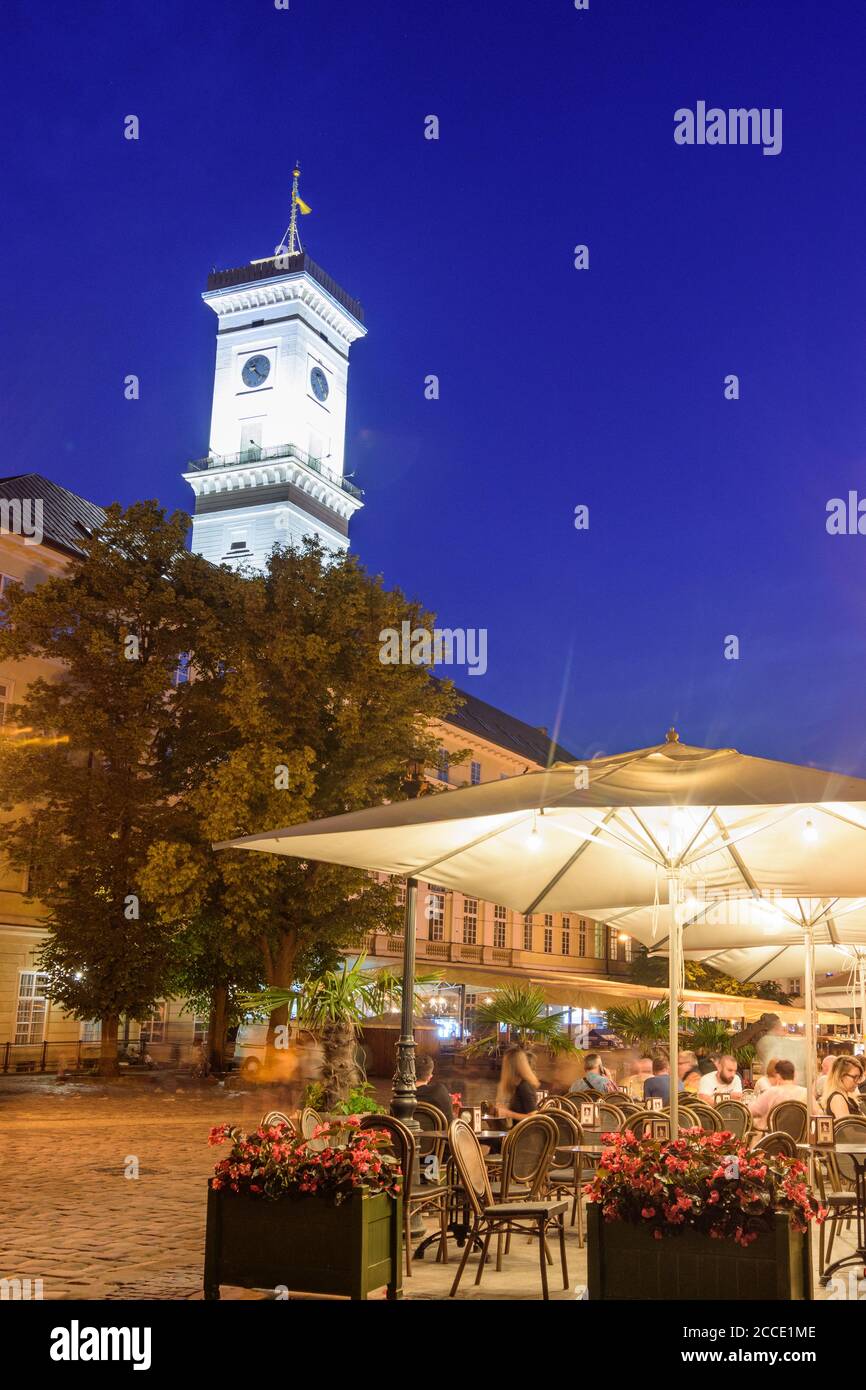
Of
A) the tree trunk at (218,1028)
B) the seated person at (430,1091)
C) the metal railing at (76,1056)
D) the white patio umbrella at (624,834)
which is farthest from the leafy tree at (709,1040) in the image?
the white patio umbrella at (624,834)

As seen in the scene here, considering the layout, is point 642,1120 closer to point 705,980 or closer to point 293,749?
point 293,749

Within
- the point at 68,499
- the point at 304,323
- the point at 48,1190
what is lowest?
the point at 48,1190

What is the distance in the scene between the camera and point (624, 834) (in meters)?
8.37

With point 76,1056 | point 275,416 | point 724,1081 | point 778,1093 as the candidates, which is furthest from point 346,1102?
point 275,416

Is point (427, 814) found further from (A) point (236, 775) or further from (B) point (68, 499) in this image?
(B) point (68, 499)

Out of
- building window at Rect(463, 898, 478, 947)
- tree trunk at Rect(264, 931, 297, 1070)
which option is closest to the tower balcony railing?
building window at Rect(463, 898, 478, 947)

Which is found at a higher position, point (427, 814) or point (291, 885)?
point (291, 885)

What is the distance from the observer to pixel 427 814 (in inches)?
299

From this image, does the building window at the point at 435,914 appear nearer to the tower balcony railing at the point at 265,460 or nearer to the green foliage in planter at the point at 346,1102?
the tower balcony railing at the point at 265,460

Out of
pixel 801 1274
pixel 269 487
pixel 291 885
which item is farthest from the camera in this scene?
pixel 269 487

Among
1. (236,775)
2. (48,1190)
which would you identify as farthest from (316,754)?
(48,1190)

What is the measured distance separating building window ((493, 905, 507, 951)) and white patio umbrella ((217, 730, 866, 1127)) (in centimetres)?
6291
